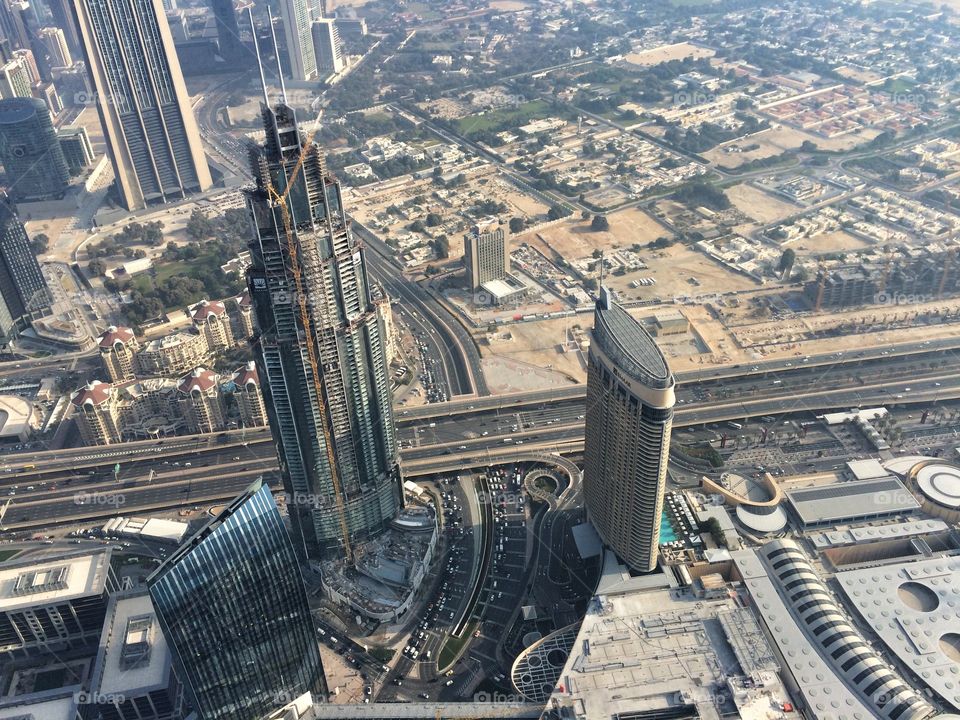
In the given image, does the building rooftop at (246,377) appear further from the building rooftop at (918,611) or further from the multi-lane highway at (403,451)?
the building rooftop at (918,611)

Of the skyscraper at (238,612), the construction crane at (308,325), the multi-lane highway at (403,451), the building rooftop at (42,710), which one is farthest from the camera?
the multi-lane highway at (403,451)

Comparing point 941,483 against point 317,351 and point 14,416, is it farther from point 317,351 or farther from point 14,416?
point 14,416

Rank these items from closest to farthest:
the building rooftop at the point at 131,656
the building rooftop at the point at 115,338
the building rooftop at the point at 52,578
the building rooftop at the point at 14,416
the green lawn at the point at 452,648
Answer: the building rooftop at the point at 131,656, the building rooftop at the point at 52,578, the green lawn at the point at 452,648, the building rooftop at the point at 14,416, the building rooftop at the point at 115,338

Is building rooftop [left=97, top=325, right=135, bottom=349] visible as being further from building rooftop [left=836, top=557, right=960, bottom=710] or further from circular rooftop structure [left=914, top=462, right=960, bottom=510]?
circular rooftop structure [left=914, top=462, right=960, bottom=510]

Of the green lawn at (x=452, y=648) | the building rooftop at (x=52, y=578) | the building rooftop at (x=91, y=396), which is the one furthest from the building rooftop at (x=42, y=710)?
the building rooftop at (x=91, y=396)

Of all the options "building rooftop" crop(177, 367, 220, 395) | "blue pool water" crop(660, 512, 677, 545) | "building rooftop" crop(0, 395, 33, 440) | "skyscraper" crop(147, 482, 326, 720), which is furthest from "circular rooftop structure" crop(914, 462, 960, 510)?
"building rooftop" crop(0, 395, 33, 440)

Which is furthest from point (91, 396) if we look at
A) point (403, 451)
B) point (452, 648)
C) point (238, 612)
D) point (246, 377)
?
point (452, 648)

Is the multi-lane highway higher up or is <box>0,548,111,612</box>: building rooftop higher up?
<box>0,548,111,612</box>: building rooftop

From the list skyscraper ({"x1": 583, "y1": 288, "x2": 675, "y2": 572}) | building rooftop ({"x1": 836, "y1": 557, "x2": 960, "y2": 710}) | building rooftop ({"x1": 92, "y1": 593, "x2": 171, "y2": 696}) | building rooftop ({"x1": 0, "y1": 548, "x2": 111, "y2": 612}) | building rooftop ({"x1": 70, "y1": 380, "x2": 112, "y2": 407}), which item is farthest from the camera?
building rooftop ({"x1": 70, "y1": 380, "x2": 112, "y2": 407})
